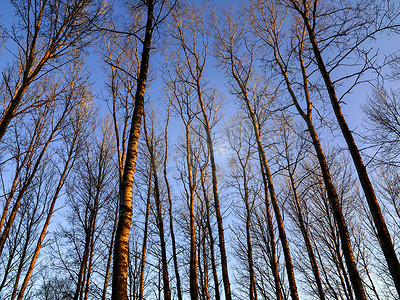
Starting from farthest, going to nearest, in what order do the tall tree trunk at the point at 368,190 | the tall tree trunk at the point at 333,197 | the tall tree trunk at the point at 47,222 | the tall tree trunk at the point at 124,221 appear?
the tall tree trunk at the point at 47,222, the tall tree trunk at the point at 333,197, the tall tree trunk at the point at 368,190, the tall tree trunk at the point at 124,221

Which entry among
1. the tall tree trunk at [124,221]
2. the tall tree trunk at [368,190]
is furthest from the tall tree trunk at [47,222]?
the tall tree trunk at [368,190]

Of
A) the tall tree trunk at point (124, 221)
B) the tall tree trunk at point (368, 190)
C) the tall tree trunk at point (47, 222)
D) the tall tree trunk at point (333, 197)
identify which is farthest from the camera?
the tall tree trunk at point (47, 222)

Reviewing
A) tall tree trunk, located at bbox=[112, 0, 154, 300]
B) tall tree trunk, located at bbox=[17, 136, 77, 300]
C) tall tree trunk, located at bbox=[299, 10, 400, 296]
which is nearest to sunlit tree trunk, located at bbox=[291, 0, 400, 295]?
tall tree trunk, located at bbox=[299, 10, 400, 296]

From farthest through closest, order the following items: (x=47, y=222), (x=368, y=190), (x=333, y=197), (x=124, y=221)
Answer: (x=47, y=222), (x=333, y=197), (x=368, y=190), (x=124, y=221)

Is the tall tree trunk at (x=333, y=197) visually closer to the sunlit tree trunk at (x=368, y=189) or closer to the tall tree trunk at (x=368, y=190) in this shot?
the sunlit tree trunk at (x=368, y=189)

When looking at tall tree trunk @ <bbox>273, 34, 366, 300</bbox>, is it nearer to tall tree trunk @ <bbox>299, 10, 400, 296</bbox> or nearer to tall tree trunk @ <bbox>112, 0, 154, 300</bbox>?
tall tree trunk @ <bbox>299, 10, 400, 296</bbox>

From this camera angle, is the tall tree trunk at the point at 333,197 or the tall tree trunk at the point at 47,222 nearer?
the tall tree trunk at the point at 333,197

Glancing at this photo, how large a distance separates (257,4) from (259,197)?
803 centimetres

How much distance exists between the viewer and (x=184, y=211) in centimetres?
1450

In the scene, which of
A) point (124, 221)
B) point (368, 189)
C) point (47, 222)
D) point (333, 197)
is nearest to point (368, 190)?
point (368, 189)

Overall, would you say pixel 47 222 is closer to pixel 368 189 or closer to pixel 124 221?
pixel 124 221

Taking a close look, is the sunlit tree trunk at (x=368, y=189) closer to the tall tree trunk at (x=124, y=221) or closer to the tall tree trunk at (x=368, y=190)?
the tall tree trunk at (x=368, y=190)

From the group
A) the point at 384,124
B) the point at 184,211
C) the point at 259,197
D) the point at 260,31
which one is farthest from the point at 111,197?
the point at 384,124

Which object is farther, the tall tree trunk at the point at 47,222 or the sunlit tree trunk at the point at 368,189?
the tall tree trunk at the point at 47,222
